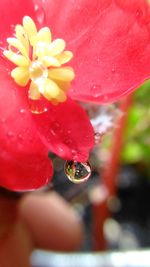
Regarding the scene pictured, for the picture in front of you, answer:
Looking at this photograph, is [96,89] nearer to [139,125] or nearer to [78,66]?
[78,66]

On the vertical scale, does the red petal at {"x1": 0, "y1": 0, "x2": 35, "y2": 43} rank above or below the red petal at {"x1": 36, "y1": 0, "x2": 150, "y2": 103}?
above

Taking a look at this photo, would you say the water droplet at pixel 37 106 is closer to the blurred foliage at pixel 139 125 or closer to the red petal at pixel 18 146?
the red petal at pixel 18 146

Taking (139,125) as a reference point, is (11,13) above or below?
above

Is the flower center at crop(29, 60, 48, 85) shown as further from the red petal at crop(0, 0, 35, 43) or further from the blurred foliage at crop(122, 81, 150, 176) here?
the blurred foliage at crop(122, 81, 150, 176)

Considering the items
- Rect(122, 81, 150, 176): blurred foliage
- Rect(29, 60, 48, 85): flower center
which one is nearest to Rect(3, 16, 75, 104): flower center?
Rect(29, 60, 48, 85): flower center

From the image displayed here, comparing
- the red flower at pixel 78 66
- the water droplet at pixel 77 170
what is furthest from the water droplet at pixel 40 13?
the water droplet at pixel 77 170

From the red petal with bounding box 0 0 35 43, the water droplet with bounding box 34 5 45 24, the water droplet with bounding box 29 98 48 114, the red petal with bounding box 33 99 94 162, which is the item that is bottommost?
the red petal with bounding box 33 99 94 162

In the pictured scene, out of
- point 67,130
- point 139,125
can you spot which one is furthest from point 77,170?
point 139,125
